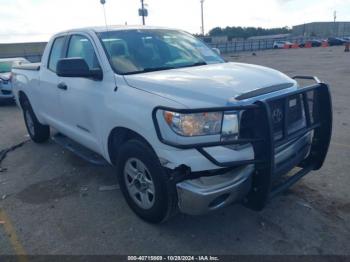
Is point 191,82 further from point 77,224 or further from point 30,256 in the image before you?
point 30,256

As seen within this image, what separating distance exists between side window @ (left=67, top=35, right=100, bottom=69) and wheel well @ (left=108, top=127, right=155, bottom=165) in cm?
83

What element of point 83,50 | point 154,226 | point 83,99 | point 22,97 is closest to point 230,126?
point 154,226

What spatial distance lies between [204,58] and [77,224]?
98.5 inches

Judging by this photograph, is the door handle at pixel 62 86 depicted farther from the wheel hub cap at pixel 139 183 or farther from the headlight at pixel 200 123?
the headlight at pixel 200 123

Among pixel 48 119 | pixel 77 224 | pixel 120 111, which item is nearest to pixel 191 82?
pixel 120 111

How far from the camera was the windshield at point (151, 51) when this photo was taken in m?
3.78

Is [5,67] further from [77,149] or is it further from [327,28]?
[327,28]

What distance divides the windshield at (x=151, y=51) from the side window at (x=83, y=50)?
0.21 meters

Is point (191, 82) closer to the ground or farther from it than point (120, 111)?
farther from it

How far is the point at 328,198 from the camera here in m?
3.87

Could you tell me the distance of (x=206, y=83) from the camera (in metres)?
3.09

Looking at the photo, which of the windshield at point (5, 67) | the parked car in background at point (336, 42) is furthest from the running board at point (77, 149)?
the parked car in background at point (336, 42)

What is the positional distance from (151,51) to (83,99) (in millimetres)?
986

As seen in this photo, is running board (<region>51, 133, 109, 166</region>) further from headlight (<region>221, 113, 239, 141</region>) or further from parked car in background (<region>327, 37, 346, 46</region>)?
parked car in background (<region>327, 37, 346, 46</region>)
